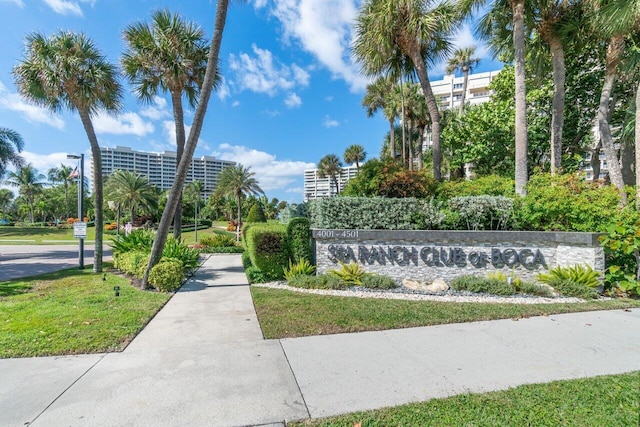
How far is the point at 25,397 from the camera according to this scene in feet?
9.57

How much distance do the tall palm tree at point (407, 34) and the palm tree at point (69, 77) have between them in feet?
31.8

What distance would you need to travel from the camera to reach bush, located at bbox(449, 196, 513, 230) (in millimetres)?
8188

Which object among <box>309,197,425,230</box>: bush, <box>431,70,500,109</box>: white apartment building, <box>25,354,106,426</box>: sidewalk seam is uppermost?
<box>431,70,500,109</box>: white apartment building

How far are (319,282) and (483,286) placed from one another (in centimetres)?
412

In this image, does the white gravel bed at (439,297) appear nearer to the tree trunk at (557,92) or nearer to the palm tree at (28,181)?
the tree trunk at (557,92)

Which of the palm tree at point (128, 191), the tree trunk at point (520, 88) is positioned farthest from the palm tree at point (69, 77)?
the palm tree at point (128, 191)

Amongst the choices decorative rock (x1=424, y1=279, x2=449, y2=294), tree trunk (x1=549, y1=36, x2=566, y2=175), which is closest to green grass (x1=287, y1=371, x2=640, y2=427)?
decorative rock (x1=424, y1=279, x2=449, y2=294)

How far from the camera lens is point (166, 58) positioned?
11.7m

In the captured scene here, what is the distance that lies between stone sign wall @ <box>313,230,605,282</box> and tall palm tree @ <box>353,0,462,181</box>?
15.9 ft

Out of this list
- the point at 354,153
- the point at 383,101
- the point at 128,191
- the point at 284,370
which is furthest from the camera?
the point at 354,153

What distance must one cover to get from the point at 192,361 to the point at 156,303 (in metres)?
3.34

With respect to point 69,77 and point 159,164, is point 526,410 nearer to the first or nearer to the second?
point 69,77

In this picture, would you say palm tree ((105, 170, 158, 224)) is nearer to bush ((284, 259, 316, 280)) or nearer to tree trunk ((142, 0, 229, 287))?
tree trunk ((142, 0, 229, 287))

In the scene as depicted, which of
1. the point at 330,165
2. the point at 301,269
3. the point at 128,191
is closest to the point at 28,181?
the point at 128,191
